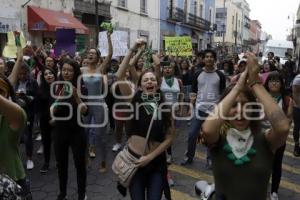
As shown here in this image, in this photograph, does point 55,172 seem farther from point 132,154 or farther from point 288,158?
point 288,158

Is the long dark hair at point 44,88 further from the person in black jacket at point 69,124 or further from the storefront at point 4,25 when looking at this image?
the storefront at point 4,25

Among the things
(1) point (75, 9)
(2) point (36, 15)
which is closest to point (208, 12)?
(1) point (75, 9)

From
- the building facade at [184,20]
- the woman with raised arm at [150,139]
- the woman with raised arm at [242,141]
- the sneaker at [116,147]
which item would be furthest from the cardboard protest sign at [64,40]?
the building facade at [184,20]

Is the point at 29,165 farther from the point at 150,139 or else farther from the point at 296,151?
the point at 296,151

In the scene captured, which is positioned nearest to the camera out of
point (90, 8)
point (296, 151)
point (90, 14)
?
point (296, 151)

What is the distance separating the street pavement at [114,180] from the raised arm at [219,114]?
2956 millimetres

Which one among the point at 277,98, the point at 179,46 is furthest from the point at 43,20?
the point at 277,98

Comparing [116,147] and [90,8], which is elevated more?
[90,8]

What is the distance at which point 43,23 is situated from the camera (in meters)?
14.6

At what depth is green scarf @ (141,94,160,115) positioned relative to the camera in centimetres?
373

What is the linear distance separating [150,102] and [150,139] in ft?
1.03

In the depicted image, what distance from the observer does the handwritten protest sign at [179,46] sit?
14.2m

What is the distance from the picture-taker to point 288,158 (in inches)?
298

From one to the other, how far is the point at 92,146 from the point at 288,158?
10.9 ft
